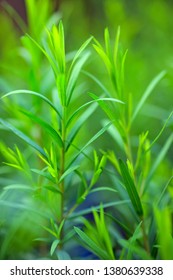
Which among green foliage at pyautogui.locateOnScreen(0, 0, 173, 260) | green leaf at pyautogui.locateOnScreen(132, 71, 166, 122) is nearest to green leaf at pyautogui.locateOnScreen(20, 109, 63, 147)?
green foliage at pyautogui.locateOnScreen(0, 0, 173, 260)

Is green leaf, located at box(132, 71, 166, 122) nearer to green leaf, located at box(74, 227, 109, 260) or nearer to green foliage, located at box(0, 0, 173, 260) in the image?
green foliage, located at box(0, 0, 173, 260)

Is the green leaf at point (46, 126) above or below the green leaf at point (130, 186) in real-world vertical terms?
above

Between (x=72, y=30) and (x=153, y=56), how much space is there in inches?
11.7

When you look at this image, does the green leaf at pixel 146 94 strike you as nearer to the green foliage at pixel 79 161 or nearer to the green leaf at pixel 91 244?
the green foliage at pixel 79 161

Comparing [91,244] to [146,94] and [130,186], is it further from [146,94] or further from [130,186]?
[146,94]

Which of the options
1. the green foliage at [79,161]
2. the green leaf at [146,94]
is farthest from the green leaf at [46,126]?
the green leaf at [146,94]

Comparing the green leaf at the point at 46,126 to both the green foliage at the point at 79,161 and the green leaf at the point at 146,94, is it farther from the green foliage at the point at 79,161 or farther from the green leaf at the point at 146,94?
the green leaf at the point at 146,94

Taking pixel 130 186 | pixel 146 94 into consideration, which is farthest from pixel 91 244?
pixel 146 94

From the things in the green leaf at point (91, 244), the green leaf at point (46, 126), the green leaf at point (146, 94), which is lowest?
the green leaf at point (91, 244)

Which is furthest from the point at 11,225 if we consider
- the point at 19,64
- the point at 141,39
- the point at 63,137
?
the point at 141,39

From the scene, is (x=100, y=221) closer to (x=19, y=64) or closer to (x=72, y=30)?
(x=19, y=64)

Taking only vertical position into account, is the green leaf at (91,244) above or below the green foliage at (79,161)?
below

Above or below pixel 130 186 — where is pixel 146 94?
above
